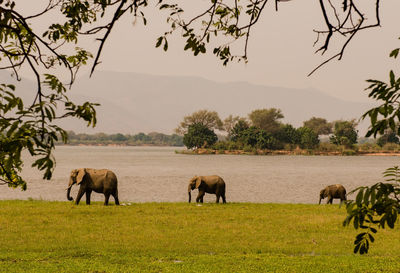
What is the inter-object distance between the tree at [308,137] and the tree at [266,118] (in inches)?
417

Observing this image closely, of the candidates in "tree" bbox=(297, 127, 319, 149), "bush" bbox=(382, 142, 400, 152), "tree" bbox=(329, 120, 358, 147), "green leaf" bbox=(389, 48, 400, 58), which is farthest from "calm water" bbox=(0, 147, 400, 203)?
"bush" bbox=(382, 142, 400, 152)

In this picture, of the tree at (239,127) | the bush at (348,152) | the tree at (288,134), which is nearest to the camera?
the tree at (239,127)

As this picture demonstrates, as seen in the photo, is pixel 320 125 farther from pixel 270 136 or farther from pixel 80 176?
pixel 80 176

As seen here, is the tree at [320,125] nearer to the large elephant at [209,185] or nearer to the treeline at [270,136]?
the treeline at [270,136]

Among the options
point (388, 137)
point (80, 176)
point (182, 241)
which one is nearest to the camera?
point (388, 137)

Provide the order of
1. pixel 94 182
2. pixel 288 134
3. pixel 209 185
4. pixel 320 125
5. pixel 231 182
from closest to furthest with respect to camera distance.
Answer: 1. pixel 94 182
2. pixel 209 185
3. pixel 231 182
4. pixel 288 134
5. pixel 320 125

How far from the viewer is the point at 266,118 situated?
438 ft

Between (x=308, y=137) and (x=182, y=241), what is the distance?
10953 centimetres

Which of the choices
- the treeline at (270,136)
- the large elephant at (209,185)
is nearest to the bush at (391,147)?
the treeline at (270,136)

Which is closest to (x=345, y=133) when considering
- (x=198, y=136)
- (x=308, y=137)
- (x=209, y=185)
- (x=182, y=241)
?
(x=308, y=137)

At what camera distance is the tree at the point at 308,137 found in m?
116

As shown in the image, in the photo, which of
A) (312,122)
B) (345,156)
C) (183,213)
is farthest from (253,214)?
(312,122)

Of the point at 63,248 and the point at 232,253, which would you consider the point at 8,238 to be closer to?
the point at 63,248

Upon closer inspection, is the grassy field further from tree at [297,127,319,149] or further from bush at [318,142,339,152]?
bush at [318,142,339,152]
